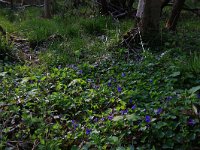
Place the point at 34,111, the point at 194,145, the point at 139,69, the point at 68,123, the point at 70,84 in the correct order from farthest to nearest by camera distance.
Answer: the point at 139,69 < the point at 70,84 < the point at 34,111 < the point at 68,123 < the point at 194,145

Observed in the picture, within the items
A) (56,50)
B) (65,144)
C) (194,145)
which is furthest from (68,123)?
(56,50)

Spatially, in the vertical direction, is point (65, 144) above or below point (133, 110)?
below

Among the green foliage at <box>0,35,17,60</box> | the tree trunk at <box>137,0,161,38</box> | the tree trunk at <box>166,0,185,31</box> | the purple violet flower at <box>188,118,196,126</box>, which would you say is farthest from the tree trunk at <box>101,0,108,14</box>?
the purple violet flower at <box>188,118,196,126</box>

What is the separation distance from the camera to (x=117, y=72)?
4766 millimetres

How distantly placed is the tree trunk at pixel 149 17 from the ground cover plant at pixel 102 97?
221 millimetres

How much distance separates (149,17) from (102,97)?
237 cm

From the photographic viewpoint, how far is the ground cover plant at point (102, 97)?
3.10 m

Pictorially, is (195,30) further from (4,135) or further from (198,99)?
(4,135)

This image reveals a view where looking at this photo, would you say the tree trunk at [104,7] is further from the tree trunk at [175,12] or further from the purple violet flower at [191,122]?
the purple violet flower at [191,122]

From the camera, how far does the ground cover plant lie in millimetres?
3100

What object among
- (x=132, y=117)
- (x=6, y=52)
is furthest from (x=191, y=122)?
(x=6, y=52)

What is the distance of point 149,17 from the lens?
5844 millimetres

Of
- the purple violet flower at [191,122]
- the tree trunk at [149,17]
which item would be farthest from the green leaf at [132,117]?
the tree trunk at [149,17]

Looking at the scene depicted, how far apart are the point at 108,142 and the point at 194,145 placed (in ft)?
2.33
